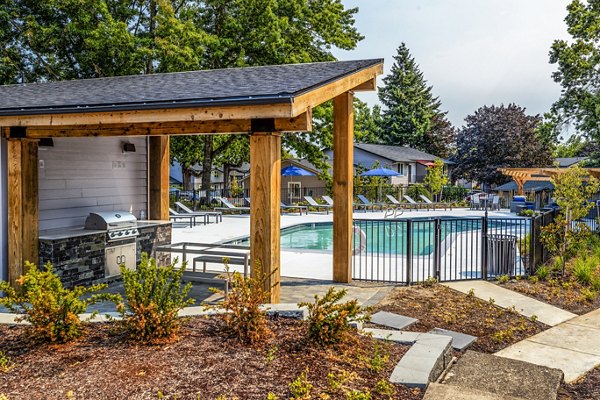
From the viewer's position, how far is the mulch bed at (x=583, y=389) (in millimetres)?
4031

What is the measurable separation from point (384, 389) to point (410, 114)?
48.9 m

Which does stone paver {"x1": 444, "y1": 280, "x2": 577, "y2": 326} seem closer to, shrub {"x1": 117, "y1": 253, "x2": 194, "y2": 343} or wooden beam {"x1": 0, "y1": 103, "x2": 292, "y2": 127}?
wooden beam {"x1": 0, "y1": 103, "x2": 292, "y2": 127}

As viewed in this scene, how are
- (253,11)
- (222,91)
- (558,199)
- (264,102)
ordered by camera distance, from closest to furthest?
1. (264,102)
2. (222,91)
3. (558,199)
4. (253,11)

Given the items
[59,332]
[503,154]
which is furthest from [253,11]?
[503,154]

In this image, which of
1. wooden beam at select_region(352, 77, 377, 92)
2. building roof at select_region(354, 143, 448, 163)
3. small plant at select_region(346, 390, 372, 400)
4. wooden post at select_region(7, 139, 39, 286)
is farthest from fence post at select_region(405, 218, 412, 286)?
building roof at select_region(354, 143, 448, 163)

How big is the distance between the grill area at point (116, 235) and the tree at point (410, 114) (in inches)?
1760

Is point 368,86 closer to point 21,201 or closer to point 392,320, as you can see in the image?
point 392,320

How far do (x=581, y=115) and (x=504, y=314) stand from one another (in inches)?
554

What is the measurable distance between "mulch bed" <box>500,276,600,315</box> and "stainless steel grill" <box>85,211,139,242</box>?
602 cm

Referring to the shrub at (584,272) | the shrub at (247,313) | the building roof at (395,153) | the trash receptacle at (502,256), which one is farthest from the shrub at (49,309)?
the building roof at (395,153)

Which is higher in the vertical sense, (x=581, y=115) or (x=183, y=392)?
(x=581, y=115)

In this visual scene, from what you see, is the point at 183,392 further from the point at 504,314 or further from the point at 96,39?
the point at 96,39

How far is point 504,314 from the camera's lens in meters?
6.17

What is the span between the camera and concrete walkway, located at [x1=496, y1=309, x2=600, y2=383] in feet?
15.5
